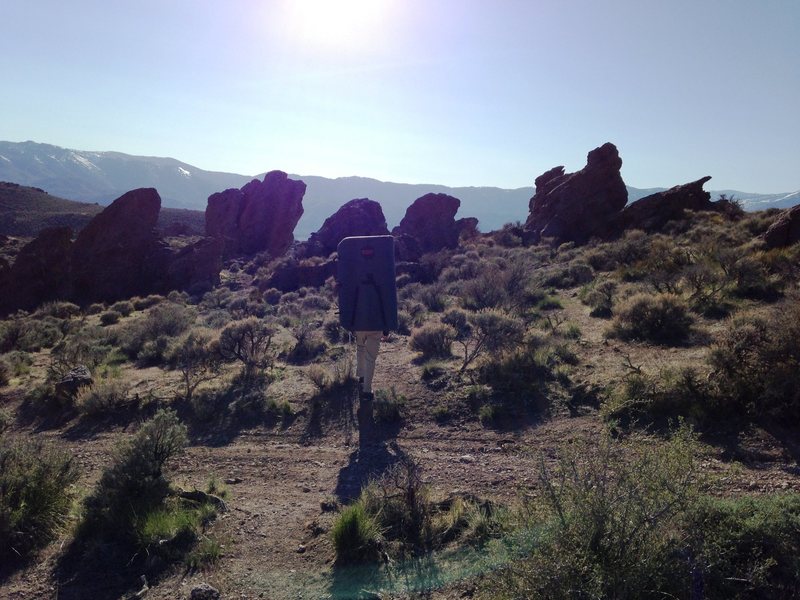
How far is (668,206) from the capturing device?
25.1 m

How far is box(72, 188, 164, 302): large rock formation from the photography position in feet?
84.7

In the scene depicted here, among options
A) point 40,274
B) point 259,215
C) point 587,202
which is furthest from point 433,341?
point 259,215

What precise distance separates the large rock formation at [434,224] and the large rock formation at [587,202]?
5.71m

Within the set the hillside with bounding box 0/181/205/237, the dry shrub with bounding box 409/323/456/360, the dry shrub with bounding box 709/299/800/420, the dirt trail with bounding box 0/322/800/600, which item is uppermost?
the hillside with bounding box 0/181/205/237

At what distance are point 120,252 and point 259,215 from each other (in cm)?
1541

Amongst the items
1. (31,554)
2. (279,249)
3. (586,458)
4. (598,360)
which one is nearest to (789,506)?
(586,458)

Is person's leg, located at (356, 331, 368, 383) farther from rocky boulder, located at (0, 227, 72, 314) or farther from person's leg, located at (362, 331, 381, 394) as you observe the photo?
rocky boulder, located at (0, 227, 72, 314)

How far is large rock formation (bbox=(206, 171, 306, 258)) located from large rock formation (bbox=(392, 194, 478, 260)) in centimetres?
1007

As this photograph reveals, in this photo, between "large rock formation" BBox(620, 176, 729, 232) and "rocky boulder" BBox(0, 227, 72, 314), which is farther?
"large rock formation" BBox(620, 176, 729, 232)

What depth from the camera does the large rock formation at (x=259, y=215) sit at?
41.0 metres

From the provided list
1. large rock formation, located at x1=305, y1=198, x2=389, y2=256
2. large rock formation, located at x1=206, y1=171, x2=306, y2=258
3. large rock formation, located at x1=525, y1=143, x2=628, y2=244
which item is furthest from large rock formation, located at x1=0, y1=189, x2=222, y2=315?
large rock formation, located at x1=525, y1=143, x2=628, y2=244

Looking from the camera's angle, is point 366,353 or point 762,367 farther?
point 366,353

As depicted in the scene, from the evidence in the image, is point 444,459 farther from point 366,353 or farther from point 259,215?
point 259,215

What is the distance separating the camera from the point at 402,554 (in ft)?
12.7
